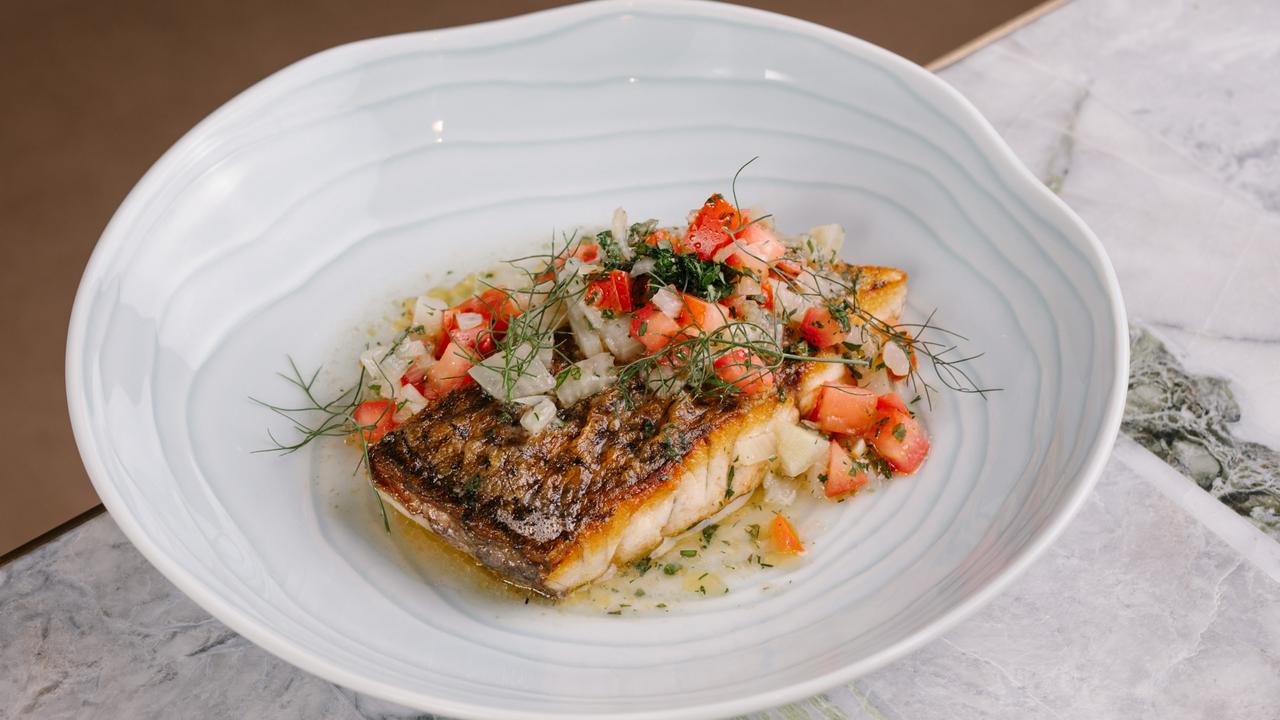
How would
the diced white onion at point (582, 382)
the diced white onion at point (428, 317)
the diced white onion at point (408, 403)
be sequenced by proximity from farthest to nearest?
the diced white onion at point (428, 317)
the diced white onion at point (408, 403)
the diced white onion at point (582, 382)

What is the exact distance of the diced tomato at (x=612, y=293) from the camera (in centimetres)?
342

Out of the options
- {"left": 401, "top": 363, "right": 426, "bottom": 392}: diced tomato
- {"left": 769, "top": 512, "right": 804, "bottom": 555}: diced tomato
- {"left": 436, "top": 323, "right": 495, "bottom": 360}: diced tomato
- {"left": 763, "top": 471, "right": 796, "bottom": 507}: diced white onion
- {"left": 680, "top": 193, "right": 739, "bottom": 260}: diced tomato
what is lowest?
{"left": 763, "top": 471, "right": 796, "bottom": 507}: diced white onion

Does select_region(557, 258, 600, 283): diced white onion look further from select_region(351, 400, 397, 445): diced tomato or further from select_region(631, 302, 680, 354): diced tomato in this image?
select_region(351, 400, 397, 445): diced tomato

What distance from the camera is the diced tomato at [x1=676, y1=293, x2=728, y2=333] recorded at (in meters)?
3.35

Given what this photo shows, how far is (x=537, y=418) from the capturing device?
325 centimetres

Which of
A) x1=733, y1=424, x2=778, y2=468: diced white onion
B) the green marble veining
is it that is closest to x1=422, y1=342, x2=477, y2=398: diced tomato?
x1=733, y1=424, x2=778, y2=468: diced white onion

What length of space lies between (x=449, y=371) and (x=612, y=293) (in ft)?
2.14

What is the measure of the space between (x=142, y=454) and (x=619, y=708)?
1574mm

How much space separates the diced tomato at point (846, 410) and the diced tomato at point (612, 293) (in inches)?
29.7

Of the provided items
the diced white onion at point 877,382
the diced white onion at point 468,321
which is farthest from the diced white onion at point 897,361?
the diced white onion at point 468,321

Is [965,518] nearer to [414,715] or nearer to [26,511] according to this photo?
[414,715]

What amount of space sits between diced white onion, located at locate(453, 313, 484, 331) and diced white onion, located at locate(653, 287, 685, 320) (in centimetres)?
70

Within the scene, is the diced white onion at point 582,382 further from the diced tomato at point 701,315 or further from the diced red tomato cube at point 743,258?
the diced red tomato cube at point 743,258

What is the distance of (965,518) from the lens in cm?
313
